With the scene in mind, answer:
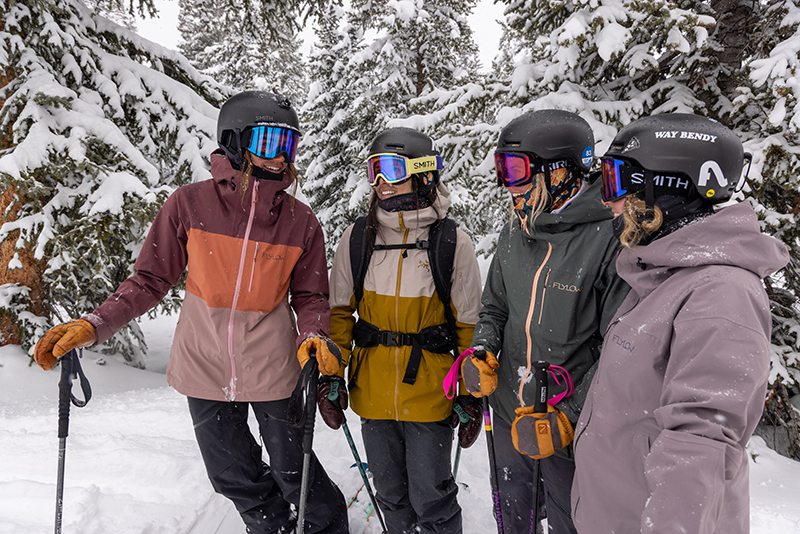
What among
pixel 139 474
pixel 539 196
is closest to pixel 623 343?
pixel 539 196

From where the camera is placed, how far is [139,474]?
351 centimetres

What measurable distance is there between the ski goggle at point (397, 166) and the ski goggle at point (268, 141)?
608 millimetres

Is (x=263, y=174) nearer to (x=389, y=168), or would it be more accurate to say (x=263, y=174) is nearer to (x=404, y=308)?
(x=389, y=168)

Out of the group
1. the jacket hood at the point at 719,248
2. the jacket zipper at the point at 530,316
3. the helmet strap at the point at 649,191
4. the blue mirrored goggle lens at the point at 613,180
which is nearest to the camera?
the jacket hood at the point at 719,248

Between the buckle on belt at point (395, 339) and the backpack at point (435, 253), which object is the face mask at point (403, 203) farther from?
the buckle on belt at point (395, 339)

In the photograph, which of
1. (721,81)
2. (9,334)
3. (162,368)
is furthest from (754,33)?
(162,368)

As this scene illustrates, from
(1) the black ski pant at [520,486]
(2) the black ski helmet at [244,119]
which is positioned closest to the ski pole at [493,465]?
(1) the black ski pant at [520,486]

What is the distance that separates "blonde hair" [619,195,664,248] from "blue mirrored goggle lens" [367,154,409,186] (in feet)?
4.88

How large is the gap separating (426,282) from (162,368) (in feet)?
31.8

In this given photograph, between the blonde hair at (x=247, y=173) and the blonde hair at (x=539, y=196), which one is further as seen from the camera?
the blonde hair at (x=247, y=173)

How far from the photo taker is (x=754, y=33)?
514 centimetres

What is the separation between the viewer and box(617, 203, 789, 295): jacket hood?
1.24m

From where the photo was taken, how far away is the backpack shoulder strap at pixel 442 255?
271 cm

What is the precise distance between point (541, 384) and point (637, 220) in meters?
0.91
